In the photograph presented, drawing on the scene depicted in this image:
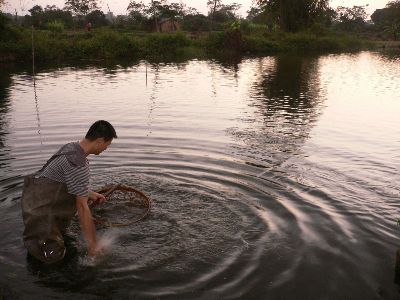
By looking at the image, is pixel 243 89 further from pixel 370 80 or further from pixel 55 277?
pixel 55 277

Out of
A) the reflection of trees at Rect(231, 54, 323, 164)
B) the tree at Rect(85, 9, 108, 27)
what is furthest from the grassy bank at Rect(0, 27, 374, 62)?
the tree at Rect(85, 9, 108, 27)

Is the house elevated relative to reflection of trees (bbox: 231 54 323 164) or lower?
elevated

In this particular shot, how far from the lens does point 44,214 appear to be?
5445 mm

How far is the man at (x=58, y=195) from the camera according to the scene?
17.1ft

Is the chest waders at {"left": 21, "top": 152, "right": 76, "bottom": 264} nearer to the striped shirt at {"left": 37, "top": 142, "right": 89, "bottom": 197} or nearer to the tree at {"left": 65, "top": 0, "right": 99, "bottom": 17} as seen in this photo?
the striped shirt at {"left": 37, "top": 142, "right": 89, "bottom": 197}

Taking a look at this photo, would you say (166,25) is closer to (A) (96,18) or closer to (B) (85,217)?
(A) (96,18)

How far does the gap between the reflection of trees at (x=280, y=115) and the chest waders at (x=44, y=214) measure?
6.52m

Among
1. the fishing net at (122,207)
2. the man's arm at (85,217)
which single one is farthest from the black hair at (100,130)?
the fishing net at (122,207)

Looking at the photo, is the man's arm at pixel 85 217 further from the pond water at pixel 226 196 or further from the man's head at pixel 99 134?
the man's head at pixel 99 134

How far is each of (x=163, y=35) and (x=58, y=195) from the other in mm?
49557

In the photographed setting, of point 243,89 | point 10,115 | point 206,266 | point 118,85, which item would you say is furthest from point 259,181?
point 118,85

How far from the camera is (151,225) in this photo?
22.8ft

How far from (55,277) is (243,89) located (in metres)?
20.8

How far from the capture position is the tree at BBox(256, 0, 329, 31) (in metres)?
66.9
